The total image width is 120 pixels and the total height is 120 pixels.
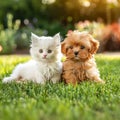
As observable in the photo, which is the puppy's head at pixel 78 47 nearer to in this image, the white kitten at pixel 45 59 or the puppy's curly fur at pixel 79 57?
the puppy's curly fur at pixel 79 57

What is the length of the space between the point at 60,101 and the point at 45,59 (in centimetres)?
174

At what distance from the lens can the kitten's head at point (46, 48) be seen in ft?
22.7

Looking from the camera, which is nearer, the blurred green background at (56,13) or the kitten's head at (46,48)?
the kitten's head at (46,48)

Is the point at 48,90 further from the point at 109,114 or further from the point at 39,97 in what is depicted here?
the point at 109,114

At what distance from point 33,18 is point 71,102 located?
18.4 meters

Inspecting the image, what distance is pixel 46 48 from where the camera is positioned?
273 inches

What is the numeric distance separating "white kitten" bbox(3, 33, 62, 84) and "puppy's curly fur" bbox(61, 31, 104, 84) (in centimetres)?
14

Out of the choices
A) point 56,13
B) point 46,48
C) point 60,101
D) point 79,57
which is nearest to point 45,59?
point 46,48

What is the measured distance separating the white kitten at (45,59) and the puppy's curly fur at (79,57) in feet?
0.46

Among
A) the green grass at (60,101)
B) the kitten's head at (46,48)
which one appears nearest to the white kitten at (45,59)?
the kitten's head at (46,48)

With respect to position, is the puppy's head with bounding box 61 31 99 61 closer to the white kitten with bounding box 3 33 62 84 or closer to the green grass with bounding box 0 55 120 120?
the white kitten with bounding box 3 33 62 84

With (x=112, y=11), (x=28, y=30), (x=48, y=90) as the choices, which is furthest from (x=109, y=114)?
(x=112, y=11)

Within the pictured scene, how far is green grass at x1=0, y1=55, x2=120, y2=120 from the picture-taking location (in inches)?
178

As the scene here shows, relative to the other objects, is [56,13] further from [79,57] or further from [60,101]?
[60,101]
